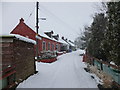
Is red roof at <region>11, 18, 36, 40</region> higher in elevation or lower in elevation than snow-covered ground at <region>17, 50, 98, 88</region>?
higher

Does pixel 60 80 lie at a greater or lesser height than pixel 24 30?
lesser

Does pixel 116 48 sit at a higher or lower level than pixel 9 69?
higher

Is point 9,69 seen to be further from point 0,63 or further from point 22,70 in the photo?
point 22,70

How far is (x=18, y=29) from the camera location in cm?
2278

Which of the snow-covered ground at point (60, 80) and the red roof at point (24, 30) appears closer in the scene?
the snow-covered ground at point (60, 80)

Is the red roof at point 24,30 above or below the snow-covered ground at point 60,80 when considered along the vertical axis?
above

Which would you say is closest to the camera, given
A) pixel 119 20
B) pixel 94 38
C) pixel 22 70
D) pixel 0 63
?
pixel 119 20

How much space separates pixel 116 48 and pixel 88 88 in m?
2.15

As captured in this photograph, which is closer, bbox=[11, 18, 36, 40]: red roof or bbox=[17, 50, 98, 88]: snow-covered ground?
bbox=[17, 50, 98, 88]: snow-covered ground

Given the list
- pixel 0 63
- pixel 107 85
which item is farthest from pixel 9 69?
pixel 107 85

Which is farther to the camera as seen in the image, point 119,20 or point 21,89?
point 21,89

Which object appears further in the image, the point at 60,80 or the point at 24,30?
the point at 24,30

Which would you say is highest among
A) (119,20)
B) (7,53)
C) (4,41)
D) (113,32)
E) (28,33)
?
(28,33)

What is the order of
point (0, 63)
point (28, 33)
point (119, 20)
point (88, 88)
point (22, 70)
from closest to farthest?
point (119, 20) < point (0, 63) < point (88, 88) < point (22, 70) < point (28, 33)
